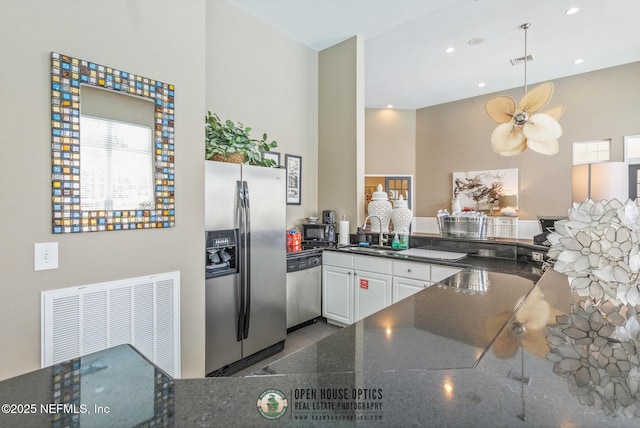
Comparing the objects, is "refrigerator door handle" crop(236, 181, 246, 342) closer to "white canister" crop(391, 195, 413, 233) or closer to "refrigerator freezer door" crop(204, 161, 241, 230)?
"refrigerator freezer door" crop(204, 161, 241, 230)

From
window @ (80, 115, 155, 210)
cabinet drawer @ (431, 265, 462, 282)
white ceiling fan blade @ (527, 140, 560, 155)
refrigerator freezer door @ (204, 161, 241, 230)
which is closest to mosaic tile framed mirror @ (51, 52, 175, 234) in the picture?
window @ (80, 115, 155, 210)

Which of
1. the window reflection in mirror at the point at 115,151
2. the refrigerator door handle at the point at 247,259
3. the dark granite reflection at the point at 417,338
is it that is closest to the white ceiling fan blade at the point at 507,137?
the dark granite reflection at the point at 417,338

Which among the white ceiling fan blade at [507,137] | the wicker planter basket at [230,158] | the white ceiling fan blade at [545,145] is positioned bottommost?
the wicker planter basket at [230,158]

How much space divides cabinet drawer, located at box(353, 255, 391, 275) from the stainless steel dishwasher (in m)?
0.50

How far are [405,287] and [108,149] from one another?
8.48 feet

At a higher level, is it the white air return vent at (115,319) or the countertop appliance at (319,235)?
the countertop appliance at (319,235)

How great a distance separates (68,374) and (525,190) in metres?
7.42

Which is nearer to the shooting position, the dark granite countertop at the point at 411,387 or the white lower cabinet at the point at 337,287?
the dark granite countertop at the point at 411,387

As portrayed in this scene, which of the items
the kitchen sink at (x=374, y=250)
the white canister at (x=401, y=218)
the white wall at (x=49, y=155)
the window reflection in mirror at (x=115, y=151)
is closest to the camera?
the white wall at (x=49, y=155)

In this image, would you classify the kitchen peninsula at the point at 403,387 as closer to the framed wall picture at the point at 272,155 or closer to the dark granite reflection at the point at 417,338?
the dark granite reflection at the point at 417,338

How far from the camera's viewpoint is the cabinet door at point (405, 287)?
9.37ft

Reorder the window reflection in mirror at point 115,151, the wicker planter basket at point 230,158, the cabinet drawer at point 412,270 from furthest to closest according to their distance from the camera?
the cabinet drawer at point 412,270 → the wicker planter basket at point 230,158 → the window reflection in mirror at point 115,151

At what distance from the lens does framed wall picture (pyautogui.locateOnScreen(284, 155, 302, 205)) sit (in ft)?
13.1

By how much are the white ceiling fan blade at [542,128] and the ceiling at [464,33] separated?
4.71 feet
